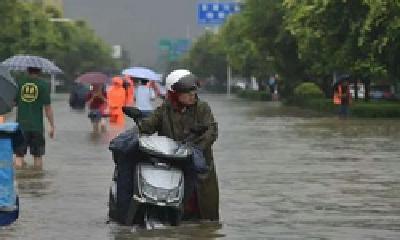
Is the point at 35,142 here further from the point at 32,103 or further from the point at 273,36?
the point at 273,36

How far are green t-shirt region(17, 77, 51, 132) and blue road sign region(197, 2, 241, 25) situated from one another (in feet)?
235

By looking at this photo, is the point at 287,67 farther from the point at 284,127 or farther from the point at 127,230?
the point at 127,230

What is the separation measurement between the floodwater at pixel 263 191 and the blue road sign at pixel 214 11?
62247 mm

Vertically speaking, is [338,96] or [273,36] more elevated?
[273,36]

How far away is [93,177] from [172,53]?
14472cm

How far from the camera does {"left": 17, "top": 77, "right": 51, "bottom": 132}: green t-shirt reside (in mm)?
17125

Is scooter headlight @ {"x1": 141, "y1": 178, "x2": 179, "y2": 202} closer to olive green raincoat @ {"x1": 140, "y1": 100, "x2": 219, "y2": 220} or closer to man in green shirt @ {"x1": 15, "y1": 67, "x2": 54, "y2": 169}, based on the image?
olive green raincoat @ {"x1": 140, "y1": 100, "x2": 219, "y2": 220}

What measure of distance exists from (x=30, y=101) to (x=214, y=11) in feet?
238

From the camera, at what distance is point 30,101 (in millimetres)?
17172

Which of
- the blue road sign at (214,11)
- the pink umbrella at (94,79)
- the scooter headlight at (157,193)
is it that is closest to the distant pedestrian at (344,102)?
the pink umbrella at (94,79)

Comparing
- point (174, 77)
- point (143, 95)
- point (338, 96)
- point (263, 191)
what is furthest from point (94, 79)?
point (174, 77)

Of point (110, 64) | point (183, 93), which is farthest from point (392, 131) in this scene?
point (110, 64)

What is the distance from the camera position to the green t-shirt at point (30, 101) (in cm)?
1712

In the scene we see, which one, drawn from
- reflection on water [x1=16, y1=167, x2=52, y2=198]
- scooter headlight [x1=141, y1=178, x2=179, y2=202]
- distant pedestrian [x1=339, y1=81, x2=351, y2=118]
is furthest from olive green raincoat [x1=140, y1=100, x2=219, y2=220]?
distant pedestrian [x1=339, y1=81, x2=351, y2=118]
